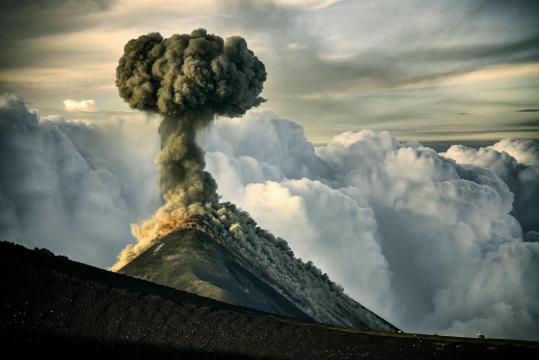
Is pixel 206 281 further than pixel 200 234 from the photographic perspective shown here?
No

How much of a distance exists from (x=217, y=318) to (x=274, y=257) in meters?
79.2

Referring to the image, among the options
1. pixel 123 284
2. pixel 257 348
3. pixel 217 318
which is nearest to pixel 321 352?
pixel 257 348

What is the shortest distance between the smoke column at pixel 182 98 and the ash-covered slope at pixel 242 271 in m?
5.02

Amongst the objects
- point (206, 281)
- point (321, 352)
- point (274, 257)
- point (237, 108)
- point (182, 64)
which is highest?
point (182, 64)

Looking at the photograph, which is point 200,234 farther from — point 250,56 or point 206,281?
point 250,56

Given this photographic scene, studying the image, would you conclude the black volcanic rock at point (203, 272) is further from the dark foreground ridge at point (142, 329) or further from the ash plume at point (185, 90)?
the dark foreground ridge at point (142, 329)

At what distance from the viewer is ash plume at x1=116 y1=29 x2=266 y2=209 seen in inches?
4879

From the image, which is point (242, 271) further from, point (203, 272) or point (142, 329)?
point (142, 329)

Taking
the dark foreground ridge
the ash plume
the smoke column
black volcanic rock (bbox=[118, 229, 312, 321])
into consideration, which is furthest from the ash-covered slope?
the dark foreground ridge

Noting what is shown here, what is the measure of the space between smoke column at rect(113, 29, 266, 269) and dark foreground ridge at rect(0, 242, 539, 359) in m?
57.9

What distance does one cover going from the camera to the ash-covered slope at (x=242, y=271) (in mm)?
104000

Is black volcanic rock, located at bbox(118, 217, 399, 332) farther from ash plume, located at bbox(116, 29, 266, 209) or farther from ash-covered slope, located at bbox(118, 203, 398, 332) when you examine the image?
ash plume, located at bbox(116, 29, 266, 209)

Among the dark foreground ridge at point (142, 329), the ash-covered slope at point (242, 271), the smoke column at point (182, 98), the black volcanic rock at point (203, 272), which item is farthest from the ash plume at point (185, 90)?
the dark foreground ridge at point (142, 329)

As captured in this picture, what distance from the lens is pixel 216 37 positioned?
13175 cm
